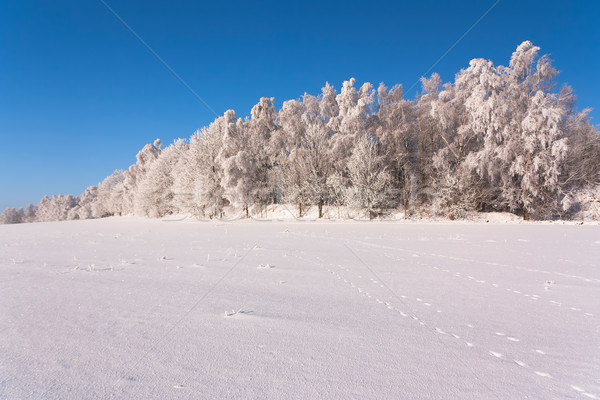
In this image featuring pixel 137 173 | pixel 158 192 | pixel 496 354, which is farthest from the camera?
pixel 137 173

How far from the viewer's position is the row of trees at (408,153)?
2630cm

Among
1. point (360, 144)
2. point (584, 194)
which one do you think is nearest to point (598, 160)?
point (584, 194)

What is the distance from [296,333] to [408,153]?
1375 inches

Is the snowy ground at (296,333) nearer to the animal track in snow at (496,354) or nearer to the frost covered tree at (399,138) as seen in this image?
the animal track in snow at (496,354)

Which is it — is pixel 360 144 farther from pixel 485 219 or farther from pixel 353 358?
pixel 353 358

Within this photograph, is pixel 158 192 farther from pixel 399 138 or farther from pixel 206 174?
pixel 399 138

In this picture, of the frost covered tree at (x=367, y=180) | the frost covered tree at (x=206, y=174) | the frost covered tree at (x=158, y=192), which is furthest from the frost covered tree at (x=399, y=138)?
the frost covered tree at (x=158, y=192)

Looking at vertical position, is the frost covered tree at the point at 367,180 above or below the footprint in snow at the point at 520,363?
above

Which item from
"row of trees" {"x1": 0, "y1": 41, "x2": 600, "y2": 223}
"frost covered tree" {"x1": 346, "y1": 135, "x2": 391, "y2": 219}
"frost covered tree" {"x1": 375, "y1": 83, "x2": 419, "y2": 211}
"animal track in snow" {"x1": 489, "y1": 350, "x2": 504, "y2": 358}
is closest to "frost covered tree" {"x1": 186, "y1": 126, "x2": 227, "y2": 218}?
"row of trees" {"x1": 0, "y1": 41, "x2": 600, "y2": 223}

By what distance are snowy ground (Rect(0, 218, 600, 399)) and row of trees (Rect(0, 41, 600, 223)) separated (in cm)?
2533

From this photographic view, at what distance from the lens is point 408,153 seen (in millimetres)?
34469

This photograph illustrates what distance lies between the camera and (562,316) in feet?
12.6

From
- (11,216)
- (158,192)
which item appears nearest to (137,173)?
(158,192)

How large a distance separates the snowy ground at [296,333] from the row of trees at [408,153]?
25334 millimetres
